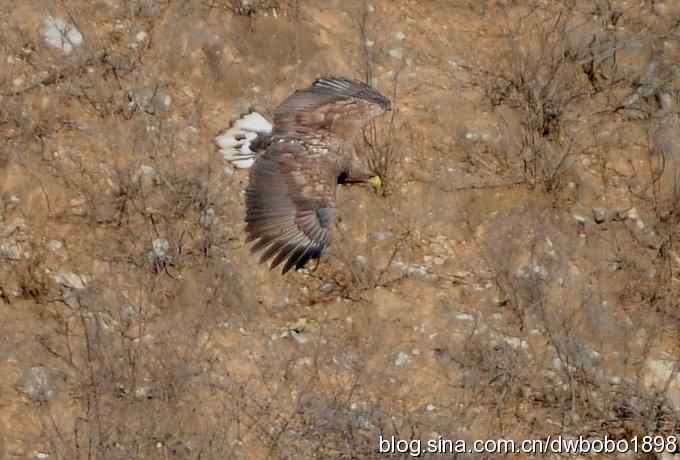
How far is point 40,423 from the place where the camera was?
277 inches

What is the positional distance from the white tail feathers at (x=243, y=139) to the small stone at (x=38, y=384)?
1.86 metres

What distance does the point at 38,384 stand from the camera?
7168 millimetres

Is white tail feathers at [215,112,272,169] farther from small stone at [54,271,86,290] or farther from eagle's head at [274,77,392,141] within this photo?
small stone at [54,271,86,290]

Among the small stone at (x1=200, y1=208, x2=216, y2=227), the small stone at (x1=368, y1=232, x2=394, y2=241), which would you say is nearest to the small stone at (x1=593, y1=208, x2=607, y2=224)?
the small stone at (x1=368, y1=232, x2=394, y2=241)

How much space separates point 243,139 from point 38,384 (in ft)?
6.87

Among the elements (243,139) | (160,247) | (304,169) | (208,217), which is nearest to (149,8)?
(243,139)

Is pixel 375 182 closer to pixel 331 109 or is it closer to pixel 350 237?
pixel 350 237

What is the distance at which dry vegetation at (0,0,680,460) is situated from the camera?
7.34 m

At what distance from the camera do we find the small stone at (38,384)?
7.13 meters

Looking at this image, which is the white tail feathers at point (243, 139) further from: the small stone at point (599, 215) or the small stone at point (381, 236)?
the small stone at point (599, 215)

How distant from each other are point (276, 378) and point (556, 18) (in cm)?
382

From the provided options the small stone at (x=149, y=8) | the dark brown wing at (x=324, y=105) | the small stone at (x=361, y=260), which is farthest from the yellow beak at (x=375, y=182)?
the small stone at (x=149, y=8)

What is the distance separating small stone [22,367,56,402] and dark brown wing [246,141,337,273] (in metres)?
1.41

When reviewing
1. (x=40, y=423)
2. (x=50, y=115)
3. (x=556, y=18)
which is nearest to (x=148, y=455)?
(x=40, y=423)
